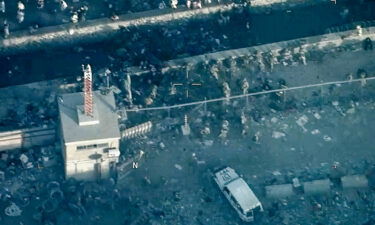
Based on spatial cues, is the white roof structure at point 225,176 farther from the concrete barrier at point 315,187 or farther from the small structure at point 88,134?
the small structure at point 88,134

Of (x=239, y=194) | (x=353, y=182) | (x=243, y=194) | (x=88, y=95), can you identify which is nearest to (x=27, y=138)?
(x=88, y=95)

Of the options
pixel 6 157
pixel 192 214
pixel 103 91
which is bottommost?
pixel 192 214

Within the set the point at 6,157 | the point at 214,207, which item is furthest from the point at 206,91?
the point at 6,157

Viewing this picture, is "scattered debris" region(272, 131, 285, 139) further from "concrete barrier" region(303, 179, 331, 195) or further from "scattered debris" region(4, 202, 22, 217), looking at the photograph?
"scattered debris" region(4, 202, 22, 217)

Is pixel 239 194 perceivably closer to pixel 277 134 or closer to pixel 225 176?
pixel 225 176

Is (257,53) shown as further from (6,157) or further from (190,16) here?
(6,157)
